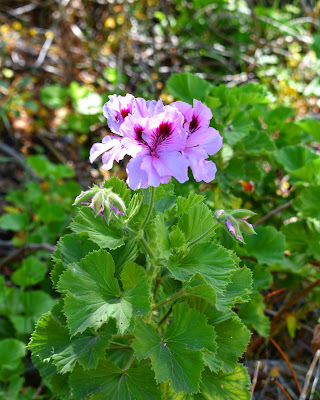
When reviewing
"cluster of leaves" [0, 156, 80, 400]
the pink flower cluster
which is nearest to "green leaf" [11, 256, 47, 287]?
"cluster of leaves" [0, 156, 80, 400]

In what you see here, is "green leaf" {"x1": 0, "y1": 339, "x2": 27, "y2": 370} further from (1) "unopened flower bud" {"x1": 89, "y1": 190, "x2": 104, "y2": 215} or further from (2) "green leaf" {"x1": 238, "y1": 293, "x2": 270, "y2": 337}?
(1) "unopened flower bud" {"x1": 89, "y1": 190, "x2": 104, "y2": 215}

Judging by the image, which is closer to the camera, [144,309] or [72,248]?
[144,309]

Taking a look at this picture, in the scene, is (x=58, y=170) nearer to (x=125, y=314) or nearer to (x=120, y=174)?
(x=120, y=174)

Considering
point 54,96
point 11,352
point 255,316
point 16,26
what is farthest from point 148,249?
point 16,26

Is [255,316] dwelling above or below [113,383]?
below

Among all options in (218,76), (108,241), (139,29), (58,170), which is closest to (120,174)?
(58,170)

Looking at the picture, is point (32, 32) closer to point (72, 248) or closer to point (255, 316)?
point (72, 248)

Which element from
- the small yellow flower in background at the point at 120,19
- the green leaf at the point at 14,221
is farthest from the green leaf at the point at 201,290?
the small yellow flower in background at the point at 120,19
